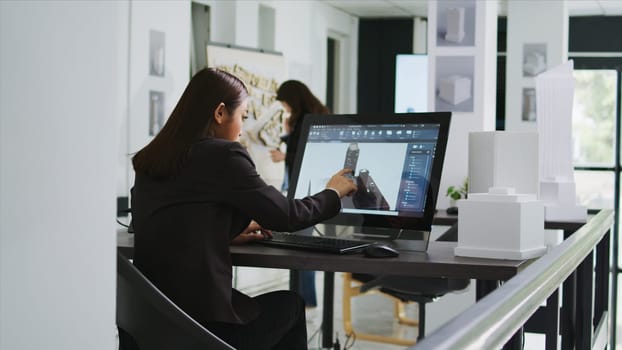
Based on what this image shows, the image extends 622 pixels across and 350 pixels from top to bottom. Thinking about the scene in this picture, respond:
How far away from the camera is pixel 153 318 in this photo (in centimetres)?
160

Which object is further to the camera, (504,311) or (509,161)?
(509,161)

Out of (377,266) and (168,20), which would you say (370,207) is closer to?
(377,266)

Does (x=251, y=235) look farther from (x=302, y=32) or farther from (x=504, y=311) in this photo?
(x=302, y=32)

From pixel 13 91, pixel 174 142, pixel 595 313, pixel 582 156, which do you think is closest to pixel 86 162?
pixel 13 91

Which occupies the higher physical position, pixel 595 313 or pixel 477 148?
pixel 477 148

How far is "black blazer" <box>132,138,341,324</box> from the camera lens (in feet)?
5.98

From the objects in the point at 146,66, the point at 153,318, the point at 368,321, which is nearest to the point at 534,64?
the point at 368,321

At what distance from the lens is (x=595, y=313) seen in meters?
2.74

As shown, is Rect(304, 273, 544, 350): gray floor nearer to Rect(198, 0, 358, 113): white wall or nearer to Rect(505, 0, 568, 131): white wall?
Rect(198, 0, 358, 113): white wall

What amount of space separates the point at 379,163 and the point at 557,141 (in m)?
1.36

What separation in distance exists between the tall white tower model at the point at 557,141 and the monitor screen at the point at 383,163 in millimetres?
1209

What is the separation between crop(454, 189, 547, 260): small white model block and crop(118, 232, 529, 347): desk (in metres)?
0.04

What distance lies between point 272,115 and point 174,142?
175 inches

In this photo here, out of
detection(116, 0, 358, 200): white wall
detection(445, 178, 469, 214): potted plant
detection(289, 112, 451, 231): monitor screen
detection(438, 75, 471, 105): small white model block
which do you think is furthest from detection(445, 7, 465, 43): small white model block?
detection(289, 112, 451, 231): monitor screen
